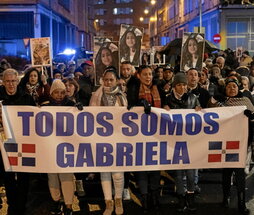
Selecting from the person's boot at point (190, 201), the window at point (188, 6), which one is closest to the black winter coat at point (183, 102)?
the person's boot at point (190, 201)

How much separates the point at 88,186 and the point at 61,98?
5.93 feet

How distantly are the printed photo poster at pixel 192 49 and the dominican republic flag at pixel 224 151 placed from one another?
2964 mm

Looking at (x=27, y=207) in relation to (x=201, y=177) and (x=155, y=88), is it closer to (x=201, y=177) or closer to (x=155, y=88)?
(x=155, y=88)

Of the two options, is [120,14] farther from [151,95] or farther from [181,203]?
[181,203]

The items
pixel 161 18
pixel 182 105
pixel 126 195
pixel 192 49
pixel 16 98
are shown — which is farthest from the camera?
pixel 161 18

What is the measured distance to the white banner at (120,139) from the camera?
17.1ft

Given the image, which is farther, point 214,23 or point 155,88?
point 214,23

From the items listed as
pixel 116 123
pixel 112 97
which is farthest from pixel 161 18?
pixel 116 123

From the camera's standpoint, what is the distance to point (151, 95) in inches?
221

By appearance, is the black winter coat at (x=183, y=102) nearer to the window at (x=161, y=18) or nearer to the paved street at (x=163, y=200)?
the paved street at (x=163, y=200)

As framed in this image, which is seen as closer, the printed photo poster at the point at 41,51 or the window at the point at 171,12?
the printed photo poster at the point at 41,51

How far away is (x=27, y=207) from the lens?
19.0 feet

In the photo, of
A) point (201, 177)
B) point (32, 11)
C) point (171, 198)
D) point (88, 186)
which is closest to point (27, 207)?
point (88, 186)

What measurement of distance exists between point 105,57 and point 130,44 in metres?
0.99
